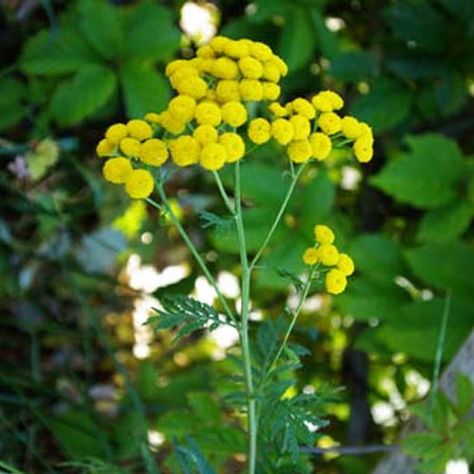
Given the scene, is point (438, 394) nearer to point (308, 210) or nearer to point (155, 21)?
point (308, 210)

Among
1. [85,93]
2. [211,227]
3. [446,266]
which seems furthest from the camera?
[211,227]

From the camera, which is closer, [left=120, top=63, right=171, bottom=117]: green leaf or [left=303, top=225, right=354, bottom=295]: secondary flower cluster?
[left=303, top=225, right=354, bottom=295]: secondary flower cluster

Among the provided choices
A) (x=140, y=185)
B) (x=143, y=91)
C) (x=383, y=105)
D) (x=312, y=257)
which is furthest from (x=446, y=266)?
(x=140, y=185)

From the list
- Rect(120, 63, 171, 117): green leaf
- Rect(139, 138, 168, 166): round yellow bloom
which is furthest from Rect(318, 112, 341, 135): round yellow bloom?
Rect(120, 63, 171, 117): green leaf

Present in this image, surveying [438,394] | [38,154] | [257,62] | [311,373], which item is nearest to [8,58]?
[38,154]

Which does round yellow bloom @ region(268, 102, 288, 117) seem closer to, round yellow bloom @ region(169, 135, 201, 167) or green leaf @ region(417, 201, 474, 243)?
round yellow bloom @ region(169, 135, 201, 167)

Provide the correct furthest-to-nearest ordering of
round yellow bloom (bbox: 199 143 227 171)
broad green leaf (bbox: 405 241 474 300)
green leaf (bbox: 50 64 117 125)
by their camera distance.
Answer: green leaf (bbox: 50 64 117 125) < broad green leaf (bbox: 405 241 474 300) < round yellow bloom (bbox: 199 143 227 171)

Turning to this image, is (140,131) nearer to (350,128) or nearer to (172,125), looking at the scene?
(172,125)
